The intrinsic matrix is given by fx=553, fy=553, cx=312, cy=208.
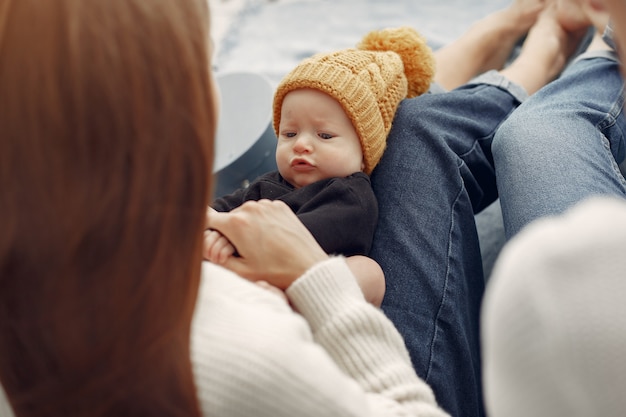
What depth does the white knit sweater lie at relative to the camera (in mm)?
480

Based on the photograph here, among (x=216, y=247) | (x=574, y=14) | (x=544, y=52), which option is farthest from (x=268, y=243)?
(x=574, y=14)

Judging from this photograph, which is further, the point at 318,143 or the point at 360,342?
the point at 318,143

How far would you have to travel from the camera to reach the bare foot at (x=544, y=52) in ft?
4.27

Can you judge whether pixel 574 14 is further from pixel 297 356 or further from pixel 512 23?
pixel 297 356

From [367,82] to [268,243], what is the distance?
0.40 meters

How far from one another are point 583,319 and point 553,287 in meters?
0.03

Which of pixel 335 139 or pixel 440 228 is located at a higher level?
pixel 335 139

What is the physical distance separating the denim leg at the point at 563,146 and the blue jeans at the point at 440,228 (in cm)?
8

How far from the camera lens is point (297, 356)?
49cm

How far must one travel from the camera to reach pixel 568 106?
101 centimetres

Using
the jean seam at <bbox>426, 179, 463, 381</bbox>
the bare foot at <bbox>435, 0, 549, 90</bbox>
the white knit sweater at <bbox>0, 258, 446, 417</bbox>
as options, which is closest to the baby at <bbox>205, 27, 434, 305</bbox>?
the jean seam at <bbox>426, 179, 463, 381</bbox>

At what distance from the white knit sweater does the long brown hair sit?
0.04m

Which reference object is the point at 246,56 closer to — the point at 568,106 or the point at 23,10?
the point at 568,106

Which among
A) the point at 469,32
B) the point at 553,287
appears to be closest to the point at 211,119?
the point at 553,287
